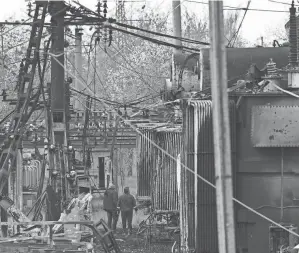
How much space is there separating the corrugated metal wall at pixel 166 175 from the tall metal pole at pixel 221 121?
11.7m

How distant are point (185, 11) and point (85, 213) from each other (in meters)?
58.5

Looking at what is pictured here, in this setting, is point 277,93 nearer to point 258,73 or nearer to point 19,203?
point 258,73

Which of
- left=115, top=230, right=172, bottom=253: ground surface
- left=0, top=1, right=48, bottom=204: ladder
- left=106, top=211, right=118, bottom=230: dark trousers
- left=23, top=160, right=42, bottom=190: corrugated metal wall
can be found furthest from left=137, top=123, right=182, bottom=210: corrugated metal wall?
left=23, top=160, right=42, bottom=190: corrugated metal wall

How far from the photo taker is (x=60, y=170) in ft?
74.3

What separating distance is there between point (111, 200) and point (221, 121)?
1839cm

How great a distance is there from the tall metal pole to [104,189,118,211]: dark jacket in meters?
17.8

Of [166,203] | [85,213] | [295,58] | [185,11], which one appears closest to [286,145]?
[295,58]

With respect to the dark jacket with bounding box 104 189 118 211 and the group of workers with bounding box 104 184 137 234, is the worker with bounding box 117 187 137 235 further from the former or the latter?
the dark jacket with bounding box 104 189 118 211

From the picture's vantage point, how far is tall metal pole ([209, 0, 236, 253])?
10.5 m

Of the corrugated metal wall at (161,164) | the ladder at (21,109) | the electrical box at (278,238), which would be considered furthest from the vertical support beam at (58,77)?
the electrical box at (278,238)

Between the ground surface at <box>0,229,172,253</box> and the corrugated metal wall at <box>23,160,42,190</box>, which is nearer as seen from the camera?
the ground surface at <box>0,229,172,253</box>

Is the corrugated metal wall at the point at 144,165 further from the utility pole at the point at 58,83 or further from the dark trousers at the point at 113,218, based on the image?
the dark trousers at the point at 113,218

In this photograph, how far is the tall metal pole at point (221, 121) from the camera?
10.5m

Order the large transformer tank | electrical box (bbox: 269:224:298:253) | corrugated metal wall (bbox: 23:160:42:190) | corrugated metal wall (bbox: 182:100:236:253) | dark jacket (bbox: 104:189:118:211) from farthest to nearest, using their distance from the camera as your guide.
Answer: corrugated metal wall (bbox: 23:160:42:190), dark jacket (bbox: 104:189:118:211), corrugated metal wall (bbox: 182:100:236:253), the large transformer tank, electrical box (bbox: 269:224:298:253)
